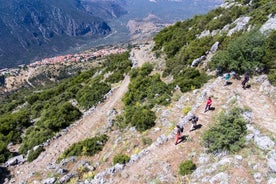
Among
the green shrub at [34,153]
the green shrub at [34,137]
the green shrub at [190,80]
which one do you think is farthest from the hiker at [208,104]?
the green shrub at [34,137]

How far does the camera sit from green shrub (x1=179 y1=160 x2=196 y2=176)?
18.6 m

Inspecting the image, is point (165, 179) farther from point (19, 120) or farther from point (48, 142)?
point (19, 120)

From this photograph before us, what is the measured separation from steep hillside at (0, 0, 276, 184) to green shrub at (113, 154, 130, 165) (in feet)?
0.40

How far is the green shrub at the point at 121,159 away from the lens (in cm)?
2300

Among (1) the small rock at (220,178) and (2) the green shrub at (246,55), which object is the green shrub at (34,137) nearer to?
(2) the green shrub at (246,55)

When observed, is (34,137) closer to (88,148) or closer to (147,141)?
(88,148)

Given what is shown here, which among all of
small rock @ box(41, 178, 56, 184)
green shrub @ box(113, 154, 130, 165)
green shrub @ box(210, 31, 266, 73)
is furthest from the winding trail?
small rock @ box(41, 178, 56, 184)

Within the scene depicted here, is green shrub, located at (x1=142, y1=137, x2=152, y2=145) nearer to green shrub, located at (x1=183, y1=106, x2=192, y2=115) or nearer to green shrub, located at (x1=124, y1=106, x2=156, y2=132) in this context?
green shrub, located at (x1=124, y1=106, x2=156, y2=132)

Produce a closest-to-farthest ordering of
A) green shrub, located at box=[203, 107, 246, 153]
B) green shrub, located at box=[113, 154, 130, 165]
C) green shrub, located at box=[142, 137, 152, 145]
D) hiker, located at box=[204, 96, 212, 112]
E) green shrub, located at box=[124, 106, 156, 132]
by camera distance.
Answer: green shrub, located at box=[203, 107, 246, 153] → green shrub, located at box=[113, 154, 130, 165] → hiker, located at box=[204, 96, 212, 112] → green shrub, located at box=[142, 137, 152, 145] → green shrub, located at box=[124, 106, 156, 132]

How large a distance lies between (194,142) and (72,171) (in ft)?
37.7

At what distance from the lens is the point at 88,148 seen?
27641 mm

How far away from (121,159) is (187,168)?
649cm

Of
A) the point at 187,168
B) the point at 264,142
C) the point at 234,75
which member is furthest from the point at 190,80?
the point at 264,142

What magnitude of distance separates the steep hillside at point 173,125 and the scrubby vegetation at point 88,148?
4.3 inches
